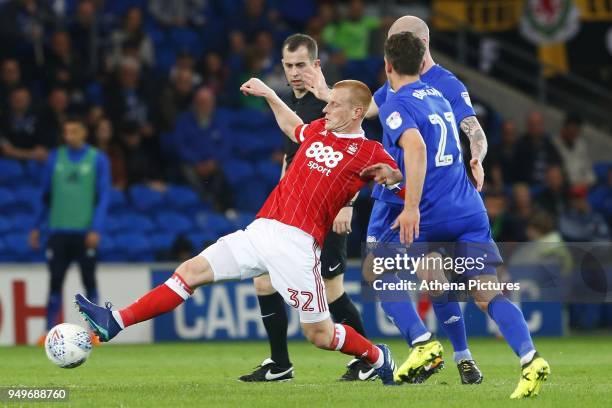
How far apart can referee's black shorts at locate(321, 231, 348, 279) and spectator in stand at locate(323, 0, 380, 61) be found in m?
9.78

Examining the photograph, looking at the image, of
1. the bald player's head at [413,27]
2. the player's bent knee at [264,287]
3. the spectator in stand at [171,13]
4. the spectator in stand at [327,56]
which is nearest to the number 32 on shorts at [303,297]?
the player's bent knee at [264,287]

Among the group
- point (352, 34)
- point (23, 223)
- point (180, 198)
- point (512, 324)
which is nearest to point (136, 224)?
point (180, 198)

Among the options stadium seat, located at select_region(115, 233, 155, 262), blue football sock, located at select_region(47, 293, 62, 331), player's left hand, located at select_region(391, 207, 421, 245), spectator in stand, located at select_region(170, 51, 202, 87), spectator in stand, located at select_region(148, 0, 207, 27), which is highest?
A: spectator in stand, located at select_region(148, 0, 207, 27)

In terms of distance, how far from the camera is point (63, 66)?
1616 cm

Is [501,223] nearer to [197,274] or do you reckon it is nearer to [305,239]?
[305,239]

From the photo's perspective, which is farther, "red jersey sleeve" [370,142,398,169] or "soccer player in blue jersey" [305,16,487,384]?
"soccer player in blue jersey" [305,16,487,384]

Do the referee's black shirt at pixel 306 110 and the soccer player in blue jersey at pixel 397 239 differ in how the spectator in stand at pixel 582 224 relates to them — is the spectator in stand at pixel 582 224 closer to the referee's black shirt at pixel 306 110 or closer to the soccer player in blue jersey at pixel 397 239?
the referee's black shirt at pixel 306 110

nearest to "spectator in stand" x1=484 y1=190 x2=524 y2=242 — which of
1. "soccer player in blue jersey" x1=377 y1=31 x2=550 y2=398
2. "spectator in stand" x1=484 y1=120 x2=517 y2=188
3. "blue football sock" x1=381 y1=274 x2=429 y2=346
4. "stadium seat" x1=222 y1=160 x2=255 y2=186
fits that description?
"spectator in stand" x1=484 y1=120 x2=517 y2=188

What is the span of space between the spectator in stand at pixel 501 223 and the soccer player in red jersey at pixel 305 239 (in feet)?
24.9

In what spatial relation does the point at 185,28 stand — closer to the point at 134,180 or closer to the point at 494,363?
the point at 134,180

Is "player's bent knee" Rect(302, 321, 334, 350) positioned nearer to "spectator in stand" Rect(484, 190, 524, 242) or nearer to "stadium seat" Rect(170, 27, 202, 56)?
"spectator in stand" Rect(484, 190, 524, 242)

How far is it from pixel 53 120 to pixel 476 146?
8.39 metres

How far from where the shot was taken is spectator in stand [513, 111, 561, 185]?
56.1ft

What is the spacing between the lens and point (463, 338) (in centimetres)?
812
